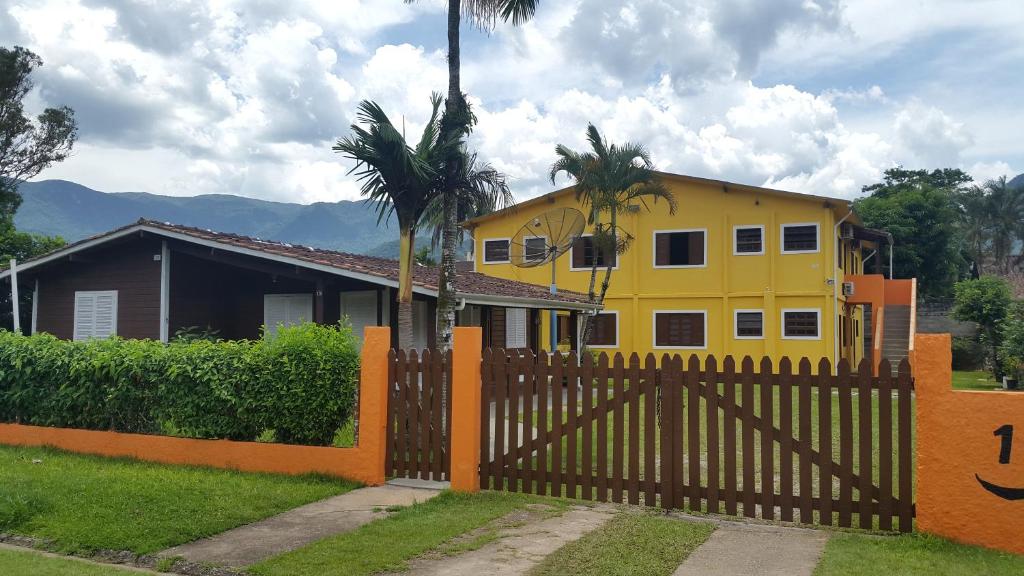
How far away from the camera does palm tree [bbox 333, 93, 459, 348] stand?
9.59 metres

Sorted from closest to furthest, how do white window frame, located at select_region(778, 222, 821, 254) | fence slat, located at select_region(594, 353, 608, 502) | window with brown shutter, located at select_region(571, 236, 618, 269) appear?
fence slat, located at select_region(594, 353, 608, 502), white window frame, located at select_region(778, 222, 821, 254), window with brown shutter, located at select_region(571, 236, 618, 269)

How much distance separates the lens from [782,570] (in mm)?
5191

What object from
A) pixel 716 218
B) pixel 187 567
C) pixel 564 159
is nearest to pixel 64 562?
pixel 187 567

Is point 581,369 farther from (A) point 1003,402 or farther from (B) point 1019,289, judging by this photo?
(B) point 1019,289

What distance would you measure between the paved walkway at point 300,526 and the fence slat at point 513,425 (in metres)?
0.74

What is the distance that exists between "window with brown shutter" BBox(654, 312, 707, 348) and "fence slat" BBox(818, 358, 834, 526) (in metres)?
20.8

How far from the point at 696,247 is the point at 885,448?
839 inches

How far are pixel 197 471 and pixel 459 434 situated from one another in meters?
2.97

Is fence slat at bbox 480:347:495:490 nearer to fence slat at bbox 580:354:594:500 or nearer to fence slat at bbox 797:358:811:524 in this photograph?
fence slat at bbox 580:354:594:500

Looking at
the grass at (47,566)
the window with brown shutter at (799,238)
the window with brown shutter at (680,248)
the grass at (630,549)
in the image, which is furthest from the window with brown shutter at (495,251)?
the grass at (47,566)

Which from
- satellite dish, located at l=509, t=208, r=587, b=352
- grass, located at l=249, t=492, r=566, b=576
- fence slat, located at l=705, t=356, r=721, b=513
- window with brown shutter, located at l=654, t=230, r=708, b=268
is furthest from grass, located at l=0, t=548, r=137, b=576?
window with brown shutter, located at l=654, t=230, r=708, b=268

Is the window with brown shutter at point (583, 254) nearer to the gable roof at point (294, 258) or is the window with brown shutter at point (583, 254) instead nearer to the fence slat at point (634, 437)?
the gable roof at point (294, 258)

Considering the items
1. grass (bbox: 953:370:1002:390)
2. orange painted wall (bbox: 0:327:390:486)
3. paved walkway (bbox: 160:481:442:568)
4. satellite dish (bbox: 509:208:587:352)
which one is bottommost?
paved walkway (bbox: 160:481:442:568)

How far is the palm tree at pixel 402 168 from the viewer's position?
959cm
